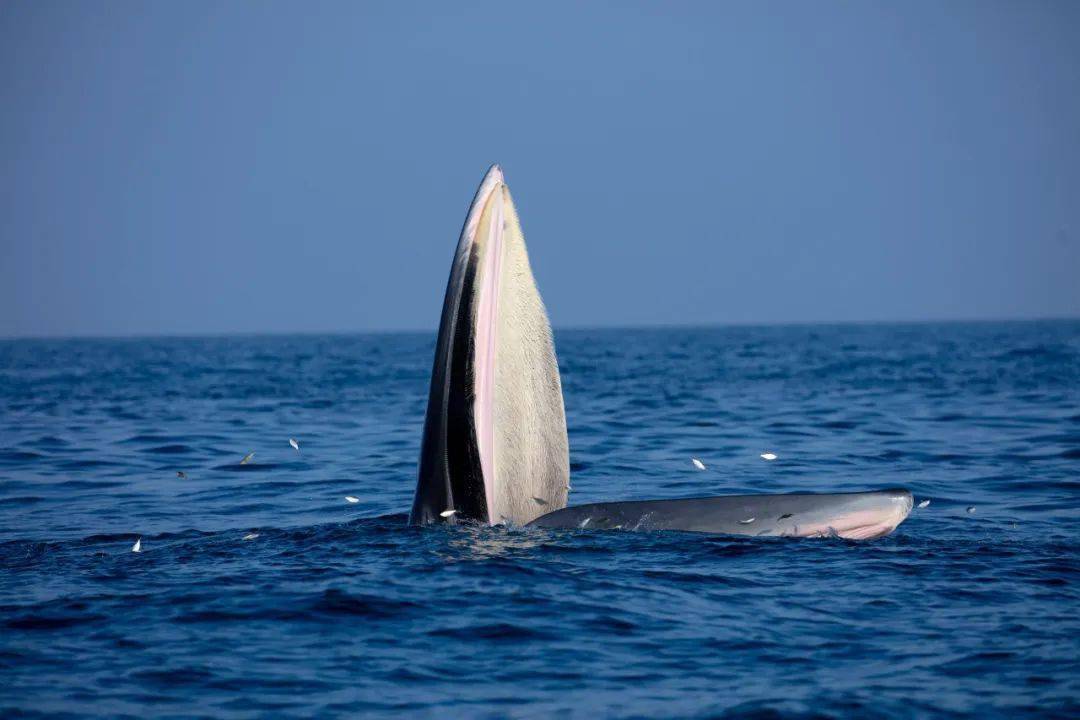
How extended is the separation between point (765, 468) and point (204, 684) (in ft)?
35.3

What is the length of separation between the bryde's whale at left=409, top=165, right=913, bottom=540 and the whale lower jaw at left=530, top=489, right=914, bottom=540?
0.02 metres

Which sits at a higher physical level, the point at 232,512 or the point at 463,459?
the point at 463,459

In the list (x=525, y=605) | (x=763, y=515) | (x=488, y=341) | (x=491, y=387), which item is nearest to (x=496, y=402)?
(x=491, y=387)

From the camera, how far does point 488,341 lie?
725 cm

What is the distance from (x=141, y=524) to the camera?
38.8 feet

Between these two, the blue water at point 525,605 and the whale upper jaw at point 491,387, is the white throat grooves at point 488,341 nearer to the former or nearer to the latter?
the whale upper jaw at point 491,387

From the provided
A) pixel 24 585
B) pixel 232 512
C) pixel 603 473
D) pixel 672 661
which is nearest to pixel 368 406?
pixel 603 473

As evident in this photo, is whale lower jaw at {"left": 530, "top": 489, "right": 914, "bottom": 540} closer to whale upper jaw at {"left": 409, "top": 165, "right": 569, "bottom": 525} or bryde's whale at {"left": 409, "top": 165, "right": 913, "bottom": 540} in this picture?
bryde's whale at {"left": 409, "top": 165, "right": 913, "bottom": 540}

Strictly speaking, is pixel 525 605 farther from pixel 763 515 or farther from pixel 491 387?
pixel 763 515

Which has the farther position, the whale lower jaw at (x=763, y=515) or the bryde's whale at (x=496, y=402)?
the whale lower jaw at (x=763, y=515)

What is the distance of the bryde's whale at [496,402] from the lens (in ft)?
23.6

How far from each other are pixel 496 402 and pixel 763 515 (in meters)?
2.13

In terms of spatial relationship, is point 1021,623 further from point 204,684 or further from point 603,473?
point 603,473

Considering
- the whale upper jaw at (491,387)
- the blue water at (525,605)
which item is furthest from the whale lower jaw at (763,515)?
the whale upper jaw at (491,387)
